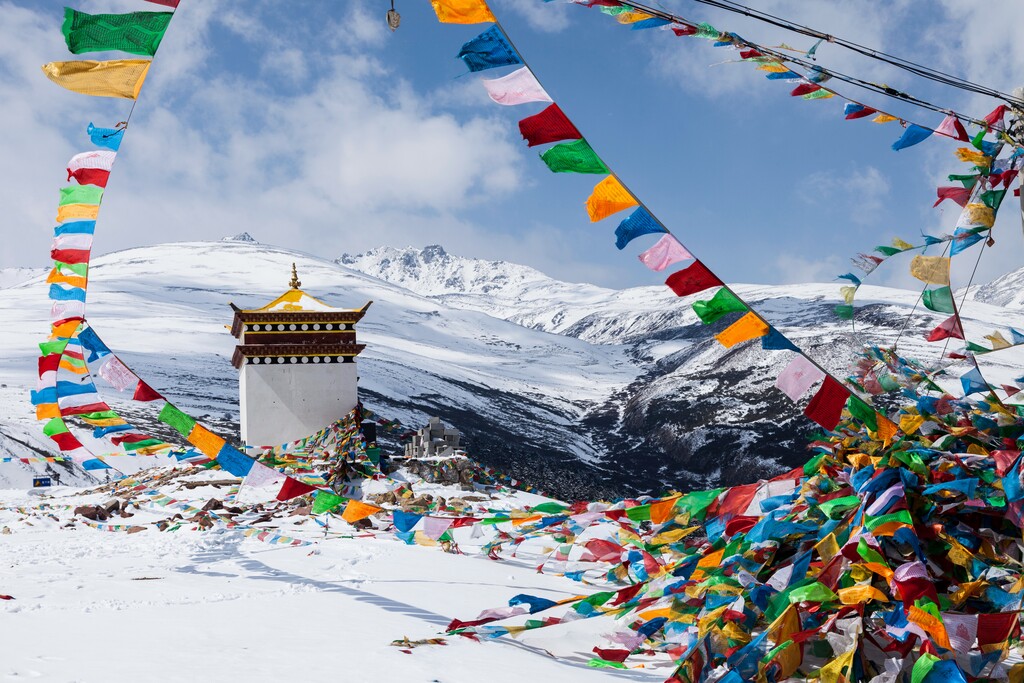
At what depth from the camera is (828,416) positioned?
3574mm

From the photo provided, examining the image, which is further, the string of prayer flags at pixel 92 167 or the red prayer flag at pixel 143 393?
the string of prayer flags at pixel 92 167

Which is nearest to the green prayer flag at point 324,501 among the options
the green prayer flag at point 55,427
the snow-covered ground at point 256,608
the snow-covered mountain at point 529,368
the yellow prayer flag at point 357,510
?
the yellow prayer flag at point 357,510

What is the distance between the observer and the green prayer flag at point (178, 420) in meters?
5.20

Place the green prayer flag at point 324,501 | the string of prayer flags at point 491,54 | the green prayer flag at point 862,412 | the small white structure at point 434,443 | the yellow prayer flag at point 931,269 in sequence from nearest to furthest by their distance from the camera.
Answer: the green prayer flag at point 862,412 → the string of prayer flags at point 491,54 → the yellow prayer flag at point 931,269 → the green prayer flag at point 324,501 → the small white structure at point 434,443

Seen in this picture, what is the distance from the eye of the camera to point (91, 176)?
615 centimetres

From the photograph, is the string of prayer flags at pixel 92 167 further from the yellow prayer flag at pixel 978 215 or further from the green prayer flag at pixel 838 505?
the yellow prayer flag at pixel 978 215

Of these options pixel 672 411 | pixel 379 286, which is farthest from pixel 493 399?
pixel 379 286

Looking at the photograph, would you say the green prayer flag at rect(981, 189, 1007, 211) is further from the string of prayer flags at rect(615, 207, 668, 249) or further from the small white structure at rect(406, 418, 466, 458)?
the small white structure at rect(406, 418, 466, 458)

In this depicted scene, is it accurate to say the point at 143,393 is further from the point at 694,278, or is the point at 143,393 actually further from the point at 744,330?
the point at 744,330

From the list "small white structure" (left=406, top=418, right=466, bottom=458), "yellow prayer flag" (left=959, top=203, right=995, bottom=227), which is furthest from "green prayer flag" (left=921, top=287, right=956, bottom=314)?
"small white structure" (left=406, top=418, right=466, bottom=458)

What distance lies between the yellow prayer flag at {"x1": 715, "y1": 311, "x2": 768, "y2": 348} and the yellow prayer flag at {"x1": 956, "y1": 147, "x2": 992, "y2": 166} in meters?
1.84

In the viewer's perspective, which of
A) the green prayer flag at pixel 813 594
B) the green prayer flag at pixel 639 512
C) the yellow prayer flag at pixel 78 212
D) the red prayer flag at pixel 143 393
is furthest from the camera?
the yellow prayer flag at pixel 78 212

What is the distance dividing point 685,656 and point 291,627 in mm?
2049

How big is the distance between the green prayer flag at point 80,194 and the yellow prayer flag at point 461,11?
11.9 ft
